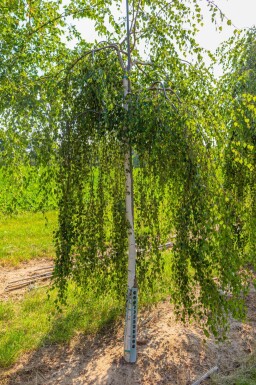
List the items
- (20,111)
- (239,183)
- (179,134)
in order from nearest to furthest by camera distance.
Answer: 1. (179,134)
2. (20,111)
3. (239,183)

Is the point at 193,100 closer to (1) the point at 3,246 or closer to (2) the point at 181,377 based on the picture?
(2) the point at 181,377

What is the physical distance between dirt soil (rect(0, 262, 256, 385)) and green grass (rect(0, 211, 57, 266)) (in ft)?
9.30

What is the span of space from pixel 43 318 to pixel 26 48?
2975 mm

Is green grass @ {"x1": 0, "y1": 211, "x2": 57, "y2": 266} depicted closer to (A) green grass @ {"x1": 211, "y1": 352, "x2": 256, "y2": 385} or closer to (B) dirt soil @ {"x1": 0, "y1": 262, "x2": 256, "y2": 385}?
(B) dirt soil @ {"x1": 0, "y1": 262, "x2": 256, "y2": 385}

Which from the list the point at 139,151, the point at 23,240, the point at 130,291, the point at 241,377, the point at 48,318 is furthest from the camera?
the point at 23,240

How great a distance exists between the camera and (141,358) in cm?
339

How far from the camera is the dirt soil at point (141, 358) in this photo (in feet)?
10.4

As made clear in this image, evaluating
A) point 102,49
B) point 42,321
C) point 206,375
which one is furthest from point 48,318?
point 102,49

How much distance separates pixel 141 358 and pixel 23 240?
15.1 ft

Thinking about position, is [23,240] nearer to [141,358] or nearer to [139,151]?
[141,358]

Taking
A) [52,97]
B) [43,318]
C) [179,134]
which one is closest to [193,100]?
[179,134]

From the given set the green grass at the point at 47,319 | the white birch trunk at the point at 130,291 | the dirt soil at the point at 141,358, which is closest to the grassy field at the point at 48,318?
the green grass at the point at 47,319

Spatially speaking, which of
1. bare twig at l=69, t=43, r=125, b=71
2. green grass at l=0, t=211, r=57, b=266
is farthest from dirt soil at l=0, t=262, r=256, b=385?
green grass at l=0, t=211, r=57, b=266

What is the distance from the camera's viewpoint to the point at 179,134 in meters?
2.47
